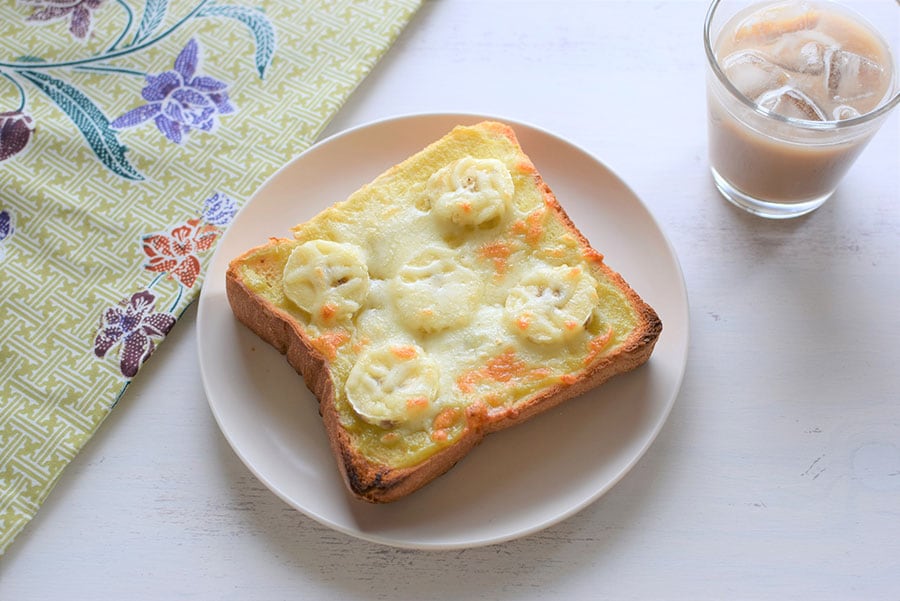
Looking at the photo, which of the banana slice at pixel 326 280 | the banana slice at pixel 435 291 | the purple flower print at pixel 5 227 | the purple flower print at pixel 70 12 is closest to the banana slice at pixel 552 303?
the banana slice at pixel 435 291

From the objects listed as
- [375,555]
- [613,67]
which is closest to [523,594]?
[375,555]

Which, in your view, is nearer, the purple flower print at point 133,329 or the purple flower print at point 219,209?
the purple flower print at point 133,329

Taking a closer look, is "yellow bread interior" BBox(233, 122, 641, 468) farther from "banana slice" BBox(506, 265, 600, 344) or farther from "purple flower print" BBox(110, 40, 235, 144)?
"purple flower print" BBox(110, 40, 235, 144)

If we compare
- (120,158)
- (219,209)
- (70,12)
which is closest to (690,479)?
(219,209)

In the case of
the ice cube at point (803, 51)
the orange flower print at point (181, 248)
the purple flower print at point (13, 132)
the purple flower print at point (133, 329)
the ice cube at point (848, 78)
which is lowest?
the purple flower print at point (133, 329)

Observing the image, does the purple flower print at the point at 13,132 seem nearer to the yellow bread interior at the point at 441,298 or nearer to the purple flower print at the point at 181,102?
the purple flower print at the point at 181,102

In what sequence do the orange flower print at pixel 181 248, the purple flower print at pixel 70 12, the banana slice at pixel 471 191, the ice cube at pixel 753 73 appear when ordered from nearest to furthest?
the banana slice at pixel 471 191 < the ice cube at pixel 753 73 < the orange flower print at pixel 181 248 < the purple flower print at pixel 70 12

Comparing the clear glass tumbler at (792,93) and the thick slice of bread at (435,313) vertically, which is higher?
the clear glass tumbler at (792,93)

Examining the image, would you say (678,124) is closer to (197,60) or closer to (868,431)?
(868,431)

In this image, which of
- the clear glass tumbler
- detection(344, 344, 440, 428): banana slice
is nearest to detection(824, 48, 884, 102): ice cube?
the clear glass tumbler

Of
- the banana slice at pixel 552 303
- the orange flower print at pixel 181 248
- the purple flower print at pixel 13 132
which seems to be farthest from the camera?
→ the purple flower print at pixel 13 132
